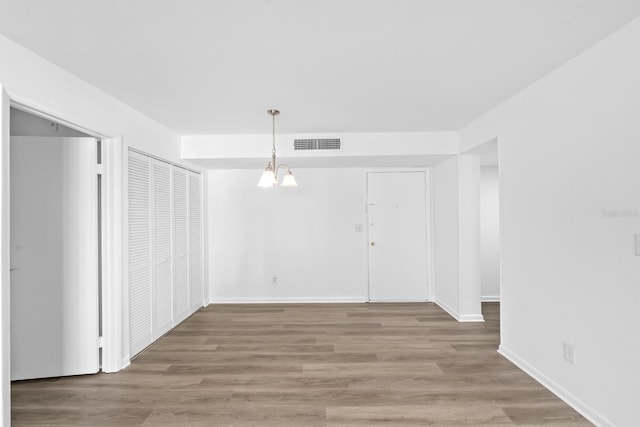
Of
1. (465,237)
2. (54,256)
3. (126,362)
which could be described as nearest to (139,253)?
(54,256)

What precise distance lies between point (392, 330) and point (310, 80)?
3.01 meters

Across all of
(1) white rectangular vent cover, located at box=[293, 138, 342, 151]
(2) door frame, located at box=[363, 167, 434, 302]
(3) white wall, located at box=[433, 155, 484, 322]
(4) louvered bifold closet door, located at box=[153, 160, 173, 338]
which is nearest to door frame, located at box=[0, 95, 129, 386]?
(4) louvered bifold closet door, located at box=[153, 160, 173, 338]

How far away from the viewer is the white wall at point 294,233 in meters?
5.73

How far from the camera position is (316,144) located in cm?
466

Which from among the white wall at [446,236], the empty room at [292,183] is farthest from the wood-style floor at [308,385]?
the white wall at [446,236]

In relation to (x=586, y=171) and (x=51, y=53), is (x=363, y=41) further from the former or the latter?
(x=51, y=53)

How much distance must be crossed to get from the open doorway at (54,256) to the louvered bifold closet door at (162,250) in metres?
0.84

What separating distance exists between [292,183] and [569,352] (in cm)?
270

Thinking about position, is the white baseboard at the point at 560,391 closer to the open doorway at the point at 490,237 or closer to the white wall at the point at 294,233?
the open doorway at the point at 490,237

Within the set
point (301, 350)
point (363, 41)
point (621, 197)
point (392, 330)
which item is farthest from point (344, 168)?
point (621, 197)

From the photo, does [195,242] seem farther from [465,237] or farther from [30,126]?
[465,237]

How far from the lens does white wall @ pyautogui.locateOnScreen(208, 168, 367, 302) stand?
573cm

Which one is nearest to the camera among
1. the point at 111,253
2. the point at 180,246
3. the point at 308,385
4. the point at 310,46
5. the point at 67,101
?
the point at 310,46

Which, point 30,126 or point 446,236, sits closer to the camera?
point 30,126
